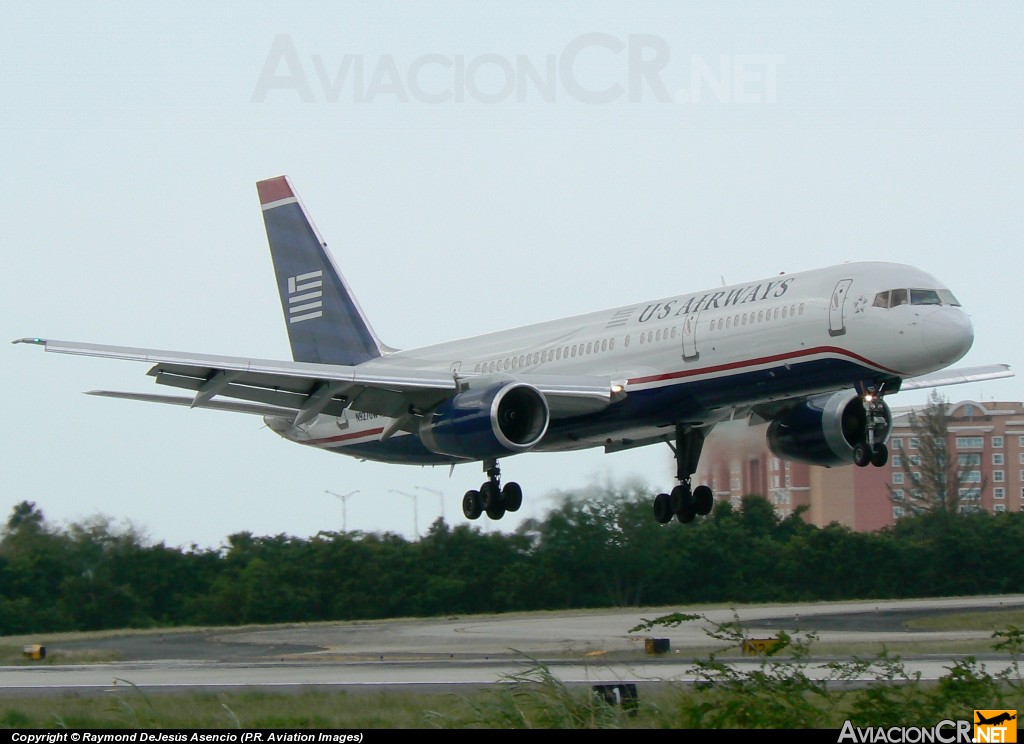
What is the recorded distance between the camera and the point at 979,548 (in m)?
51.6

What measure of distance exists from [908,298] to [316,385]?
12393 millimetres

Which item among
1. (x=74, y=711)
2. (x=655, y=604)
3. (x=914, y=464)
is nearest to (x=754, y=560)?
(x=655, y=604)

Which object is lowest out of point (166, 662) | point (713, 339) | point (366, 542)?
point (166, 662)

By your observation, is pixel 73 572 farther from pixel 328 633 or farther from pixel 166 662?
pixel 166 662

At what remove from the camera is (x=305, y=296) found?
40.3 meters

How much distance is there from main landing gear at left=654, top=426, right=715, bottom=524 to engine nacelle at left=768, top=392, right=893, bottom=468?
1836mm

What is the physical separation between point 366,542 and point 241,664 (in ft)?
63.1

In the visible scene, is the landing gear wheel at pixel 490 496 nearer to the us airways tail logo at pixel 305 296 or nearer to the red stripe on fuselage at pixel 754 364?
the red stripe on fuselage at pixel 754 364

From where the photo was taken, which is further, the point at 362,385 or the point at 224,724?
the point at 362,385

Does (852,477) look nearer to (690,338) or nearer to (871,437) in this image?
(871,437)

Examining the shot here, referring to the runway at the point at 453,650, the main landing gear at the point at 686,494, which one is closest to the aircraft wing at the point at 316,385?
the main landing gear at the point at 686,494

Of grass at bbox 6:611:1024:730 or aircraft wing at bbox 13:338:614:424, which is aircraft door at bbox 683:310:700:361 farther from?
grass at bbox 6:611:1024:730

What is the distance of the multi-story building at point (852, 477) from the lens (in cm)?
3541

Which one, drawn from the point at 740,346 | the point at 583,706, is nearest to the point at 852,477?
the point at 740,346
